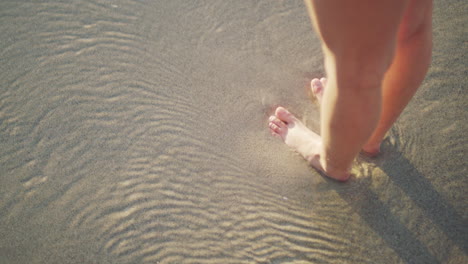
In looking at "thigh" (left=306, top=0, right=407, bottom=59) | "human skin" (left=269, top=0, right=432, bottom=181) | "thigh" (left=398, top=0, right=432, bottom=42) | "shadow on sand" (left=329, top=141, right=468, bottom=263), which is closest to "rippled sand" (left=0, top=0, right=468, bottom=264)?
"shadow on sand" (left=329, top=141, right=468, bottom=263)

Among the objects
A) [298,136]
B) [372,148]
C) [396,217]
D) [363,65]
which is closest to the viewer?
[363,65]

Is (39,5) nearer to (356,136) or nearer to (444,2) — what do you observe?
(356,136)

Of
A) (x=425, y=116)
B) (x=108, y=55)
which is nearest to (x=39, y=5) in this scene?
(x=108, y=55)

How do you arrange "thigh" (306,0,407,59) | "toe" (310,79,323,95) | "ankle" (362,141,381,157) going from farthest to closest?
"toe" (310,79,323,95) → "ankle" (362,141,381,157) → "thigh" (306,0,407,59)

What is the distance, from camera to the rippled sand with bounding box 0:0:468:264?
1.59 metres

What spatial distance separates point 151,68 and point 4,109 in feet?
3.23

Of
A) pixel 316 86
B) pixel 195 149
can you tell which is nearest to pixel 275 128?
pixel 316 86

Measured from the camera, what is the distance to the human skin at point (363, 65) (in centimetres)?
84

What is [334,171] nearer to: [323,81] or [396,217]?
[396,217]

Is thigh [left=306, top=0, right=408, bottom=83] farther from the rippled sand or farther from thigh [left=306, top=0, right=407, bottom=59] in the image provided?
the rippled sand

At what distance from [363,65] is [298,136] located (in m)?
0.90

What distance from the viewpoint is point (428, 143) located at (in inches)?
72.5

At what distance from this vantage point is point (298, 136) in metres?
1.85

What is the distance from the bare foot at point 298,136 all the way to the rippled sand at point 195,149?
7 cm
